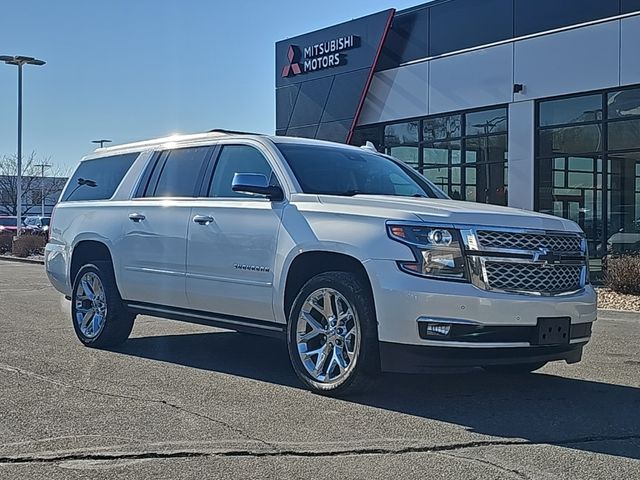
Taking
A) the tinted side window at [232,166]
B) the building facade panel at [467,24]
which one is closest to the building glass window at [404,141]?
the building facade panel at [467,24]

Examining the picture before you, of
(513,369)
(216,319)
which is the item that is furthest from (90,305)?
(513,369)

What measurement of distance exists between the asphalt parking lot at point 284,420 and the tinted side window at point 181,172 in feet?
5.00

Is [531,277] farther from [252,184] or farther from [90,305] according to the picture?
[90,305]

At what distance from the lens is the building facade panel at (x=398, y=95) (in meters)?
21.7

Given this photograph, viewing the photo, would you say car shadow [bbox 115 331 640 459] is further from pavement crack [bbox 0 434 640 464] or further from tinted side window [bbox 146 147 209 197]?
tinted side window [bbox 146 147 209 197]

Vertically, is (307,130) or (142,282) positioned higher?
(307,130)

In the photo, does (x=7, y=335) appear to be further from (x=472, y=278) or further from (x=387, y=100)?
(x=387, y=100)

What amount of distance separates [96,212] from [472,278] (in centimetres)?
437

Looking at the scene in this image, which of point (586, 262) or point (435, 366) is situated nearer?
point (435, 366)

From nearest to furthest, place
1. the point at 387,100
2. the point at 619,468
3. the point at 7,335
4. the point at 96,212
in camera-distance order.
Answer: the point at 619,468 → the point at 96,212 → the point at 7,335 → the point at 387,100

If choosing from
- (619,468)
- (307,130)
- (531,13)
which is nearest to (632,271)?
(531,13)

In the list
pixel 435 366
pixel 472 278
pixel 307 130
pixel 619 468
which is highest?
pixel 307 130

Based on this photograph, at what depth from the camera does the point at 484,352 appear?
5793 millimetres

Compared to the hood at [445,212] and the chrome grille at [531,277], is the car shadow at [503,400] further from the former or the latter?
the hood at [445,212]
